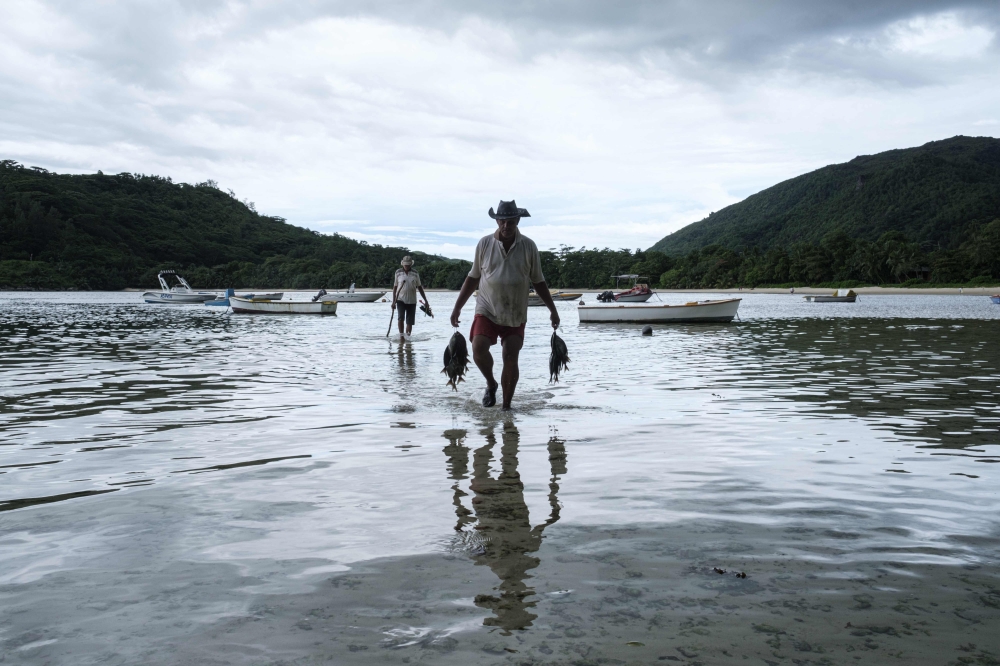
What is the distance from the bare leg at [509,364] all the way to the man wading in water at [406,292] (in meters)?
9.88

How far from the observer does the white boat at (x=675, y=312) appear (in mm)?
30484

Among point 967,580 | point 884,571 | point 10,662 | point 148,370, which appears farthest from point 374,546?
point 148,370

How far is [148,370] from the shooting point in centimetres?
1248

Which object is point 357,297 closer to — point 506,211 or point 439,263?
point 506,211

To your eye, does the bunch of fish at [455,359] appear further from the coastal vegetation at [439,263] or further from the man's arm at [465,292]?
the coastal vegetation at [439,263]

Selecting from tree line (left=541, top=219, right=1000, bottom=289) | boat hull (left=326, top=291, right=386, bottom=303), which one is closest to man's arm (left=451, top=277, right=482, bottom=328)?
boat hull (left=326, top=291, right=386, bottom=303)

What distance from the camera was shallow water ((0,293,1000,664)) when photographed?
2.52m

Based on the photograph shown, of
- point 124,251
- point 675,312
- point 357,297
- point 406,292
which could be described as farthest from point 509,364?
point 124,251

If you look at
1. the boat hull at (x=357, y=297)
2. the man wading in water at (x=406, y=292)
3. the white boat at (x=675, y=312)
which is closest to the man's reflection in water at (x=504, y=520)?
the man wading in water at (x=406, y=292)

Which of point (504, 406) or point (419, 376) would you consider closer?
point (504, 406)

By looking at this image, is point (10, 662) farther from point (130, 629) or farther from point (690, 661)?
point (690, 661)

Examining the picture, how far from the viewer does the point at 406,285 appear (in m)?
18.8

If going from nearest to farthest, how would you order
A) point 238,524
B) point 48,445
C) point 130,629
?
1. point 130,629
2. point 238,524
3. point 48,445

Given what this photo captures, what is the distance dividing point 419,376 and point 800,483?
743 cm
